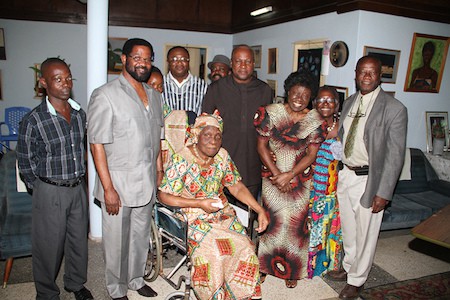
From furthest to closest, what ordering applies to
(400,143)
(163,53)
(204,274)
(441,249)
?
(163,53), (441,249), (400,143), (204,274)

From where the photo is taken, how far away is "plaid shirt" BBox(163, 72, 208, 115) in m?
3.23

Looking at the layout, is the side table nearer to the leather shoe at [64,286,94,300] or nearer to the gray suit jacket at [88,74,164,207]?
the gray suit jacket at [88,74,164,207]

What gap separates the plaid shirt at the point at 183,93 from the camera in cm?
323

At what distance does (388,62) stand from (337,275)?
281cm

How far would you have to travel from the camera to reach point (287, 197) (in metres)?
2.87

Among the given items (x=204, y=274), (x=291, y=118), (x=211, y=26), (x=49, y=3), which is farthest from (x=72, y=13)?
(x=204, y=274)

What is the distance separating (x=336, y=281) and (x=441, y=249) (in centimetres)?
166

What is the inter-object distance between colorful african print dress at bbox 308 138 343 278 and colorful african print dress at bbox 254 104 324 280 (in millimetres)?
119

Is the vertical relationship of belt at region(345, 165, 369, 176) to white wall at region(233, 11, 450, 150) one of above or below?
below

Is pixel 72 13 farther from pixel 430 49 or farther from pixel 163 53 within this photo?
pixel 430 49

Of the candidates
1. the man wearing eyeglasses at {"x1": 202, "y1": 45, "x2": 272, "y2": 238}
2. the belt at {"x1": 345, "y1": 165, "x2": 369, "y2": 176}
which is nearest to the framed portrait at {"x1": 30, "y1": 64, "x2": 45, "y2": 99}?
the man wearing eyeglasses at {"x1": 202, "y1": 45, "x2": 272, "y2": 238}

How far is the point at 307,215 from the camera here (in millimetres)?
2932

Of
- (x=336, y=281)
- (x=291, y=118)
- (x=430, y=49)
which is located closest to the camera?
(x=291, y=118)

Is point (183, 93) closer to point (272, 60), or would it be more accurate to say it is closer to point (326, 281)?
point (326, 281)
